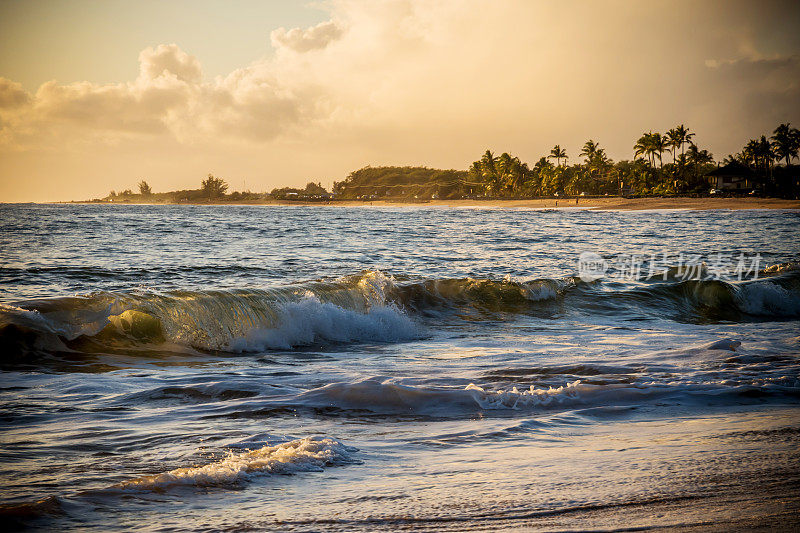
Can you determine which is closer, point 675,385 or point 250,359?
point 675,385

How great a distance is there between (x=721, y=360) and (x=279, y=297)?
25.0 ft

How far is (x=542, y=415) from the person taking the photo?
5.70m

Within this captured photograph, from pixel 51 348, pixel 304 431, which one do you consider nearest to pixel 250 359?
pixel 51 348

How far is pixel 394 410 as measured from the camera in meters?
5.90

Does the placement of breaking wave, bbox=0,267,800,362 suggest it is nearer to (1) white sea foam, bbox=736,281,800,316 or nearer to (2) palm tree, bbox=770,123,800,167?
(1) white sea foam, bbox=736,281,800,316

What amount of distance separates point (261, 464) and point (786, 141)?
12273 cm

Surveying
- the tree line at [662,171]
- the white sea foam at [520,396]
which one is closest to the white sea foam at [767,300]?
the white sea foam at [520,396]

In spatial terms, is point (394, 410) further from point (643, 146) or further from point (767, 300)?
point (643, 146)

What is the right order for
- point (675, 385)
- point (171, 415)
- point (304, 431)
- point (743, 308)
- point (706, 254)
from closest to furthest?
1. point (304, 431)
2. point (171, 415)
3. point (675, 385)
4. point (743, 308)
5. point (706, 254)

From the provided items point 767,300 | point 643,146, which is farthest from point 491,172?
point 767,300

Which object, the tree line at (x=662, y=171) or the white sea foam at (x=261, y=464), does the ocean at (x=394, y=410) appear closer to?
the white sea foam at (x=261, y=464)

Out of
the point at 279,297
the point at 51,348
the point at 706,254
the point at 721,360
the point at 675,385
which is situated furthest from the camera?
the point at 706,254

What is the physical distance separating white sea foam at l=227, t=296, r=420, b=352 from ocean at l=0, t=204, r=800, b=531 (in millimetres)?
41

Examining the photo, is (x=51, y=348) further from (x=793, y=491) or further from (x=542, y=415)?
(x=793, y=491)
